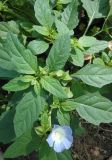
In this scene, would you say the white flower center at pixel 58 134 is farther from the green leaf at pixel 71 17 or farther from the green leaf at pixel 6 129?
the green leaf at pixel 71 17

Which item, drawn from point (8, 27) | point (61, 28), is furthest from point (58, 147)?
point (8, 27)

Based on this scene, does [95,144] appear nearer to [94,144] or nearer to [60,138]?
[94,144]

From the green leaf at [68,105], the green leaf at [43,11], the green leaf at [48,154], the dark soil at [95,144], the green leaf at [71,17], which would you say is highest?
the green leaf at [43,11]

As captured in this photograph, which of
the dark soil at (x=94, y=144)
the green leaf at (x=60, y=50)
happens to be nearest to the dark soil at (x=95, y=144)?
the dark soil at (x=94, y=144)

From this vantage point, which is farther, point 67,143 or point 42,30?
point 42,30

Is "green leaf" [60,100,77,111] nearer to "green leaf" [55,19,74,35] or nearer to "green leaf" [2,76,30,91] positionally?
"green leaf" [2,76,30,91]

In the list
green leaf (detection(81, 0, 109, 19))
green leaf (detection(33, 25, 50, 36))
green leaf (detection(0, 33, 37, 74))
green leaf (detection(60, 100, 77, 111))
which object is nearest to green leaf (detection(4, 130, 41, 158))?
green leaf (detection(60, 100, 77, 111))
